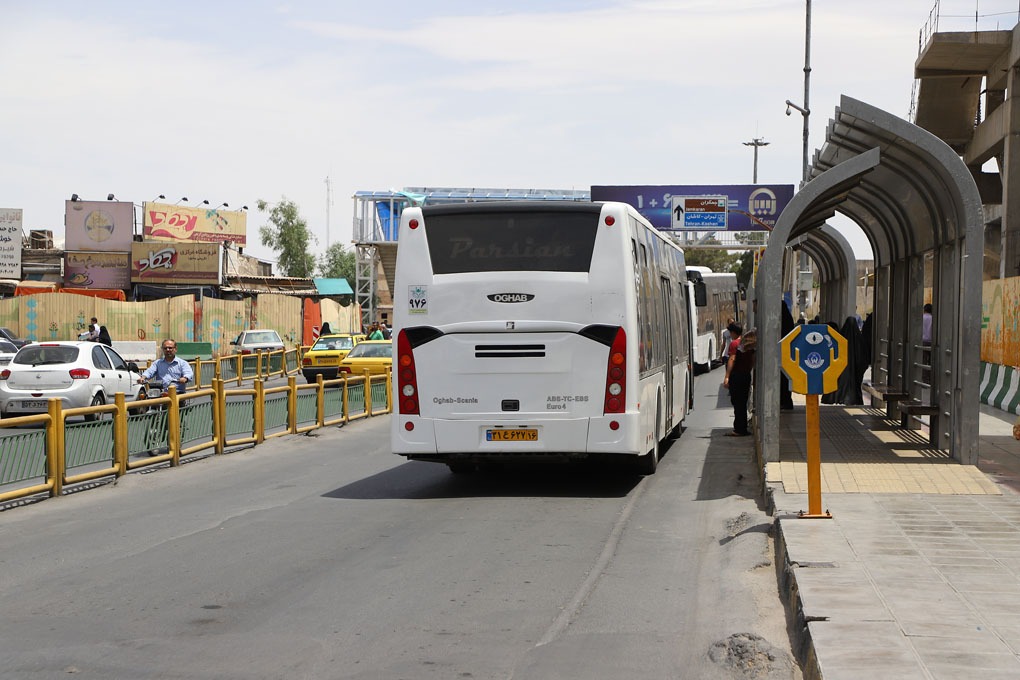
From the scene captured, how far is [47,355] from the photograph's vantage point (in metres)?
22.6

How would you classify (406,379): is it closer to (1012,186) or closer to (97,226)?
(1012,186)

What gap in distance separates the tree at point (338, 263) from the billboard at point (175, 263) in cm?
7481

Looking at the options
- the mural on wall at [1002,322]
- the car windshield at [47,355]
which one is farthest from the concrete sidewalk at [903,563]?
the car windshield at [47,355]

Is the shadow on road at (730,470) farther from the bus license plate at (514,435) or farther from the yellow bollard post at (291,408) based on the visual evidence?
the yellow bollard post at (291,408)

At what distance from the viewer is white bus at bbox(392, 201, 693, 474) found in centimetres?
1276

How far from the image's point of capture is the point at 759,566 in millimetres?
9250

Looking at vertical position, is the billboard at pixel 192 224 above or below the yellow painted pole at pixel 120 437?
above

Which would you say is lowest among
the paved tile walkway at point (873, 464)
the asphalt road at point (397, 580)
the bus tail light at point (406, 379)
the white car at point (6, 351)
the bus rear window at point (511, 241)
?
the asphalt road at point (397, 580)

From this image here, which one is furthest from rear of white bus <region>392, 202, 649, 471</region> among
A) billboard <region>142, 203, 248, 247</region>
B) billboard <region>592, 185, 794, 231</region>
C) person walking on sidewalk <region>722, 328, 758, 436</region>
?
billboard <region>142, 203, 248, 247</region>

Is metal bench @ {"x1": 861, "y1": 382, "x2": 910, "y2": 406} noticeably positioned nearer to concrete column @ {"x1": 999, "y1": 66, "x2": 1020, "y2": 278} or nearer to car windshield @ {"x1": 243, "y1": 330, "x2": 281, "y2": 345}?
concrete column @ {"x1": 999, "y1": 66, "x2": 1020, "y2": 278}

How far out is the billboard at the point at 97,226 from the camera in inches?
Answer: 2473

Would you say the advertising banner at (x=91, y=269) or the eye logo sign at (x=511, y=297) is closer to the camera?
the eye logo sign at (x=511, y=297)

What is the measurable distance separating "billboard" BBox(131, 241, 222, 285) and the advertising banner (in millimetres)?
962

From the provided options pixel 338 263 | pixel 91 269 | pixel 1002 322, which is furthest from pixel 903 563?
pixel 338 263
